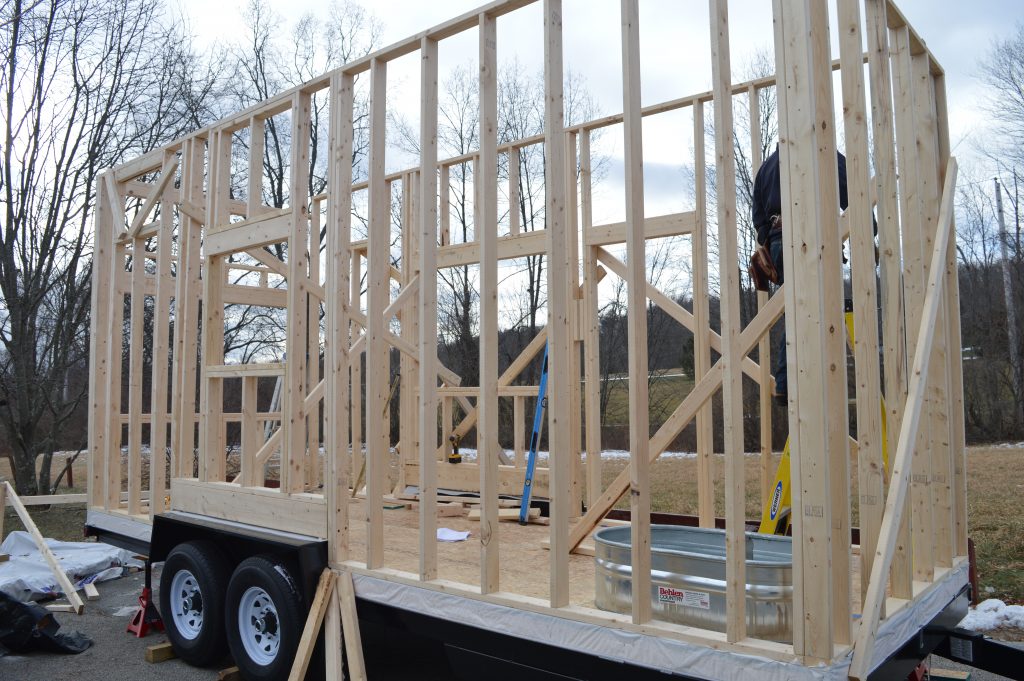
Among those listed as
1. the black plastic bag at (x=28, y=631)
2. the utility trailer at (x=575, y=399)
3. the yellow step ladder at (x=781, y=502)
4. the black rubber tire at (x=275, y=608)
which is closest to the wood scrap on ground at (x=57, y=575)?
the utility trailer at (x=575, y=399)

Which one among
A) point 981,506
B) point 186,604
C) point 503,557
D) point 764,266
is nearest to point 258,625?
point 186,604

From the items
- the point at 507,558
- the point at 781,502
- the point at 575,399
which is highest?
the point at 575,399

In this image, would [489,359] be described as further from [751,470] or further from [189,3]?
[189,3]

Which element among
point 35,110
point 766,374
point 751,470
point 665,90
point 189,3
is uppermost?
point 189,3

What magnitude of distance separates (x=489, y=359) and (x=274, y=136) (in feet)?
56.3

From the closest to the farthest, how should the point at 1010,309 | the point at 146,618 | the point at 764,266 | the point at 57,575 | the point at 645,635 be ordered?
the point at 645,635, the point at 764,266, the point at 146,618, the point at 57,575, the point at 1010,309

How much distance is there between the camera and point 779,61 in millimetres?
2885

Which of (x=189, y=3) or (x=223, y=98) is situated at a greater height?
(x=189, y=3)

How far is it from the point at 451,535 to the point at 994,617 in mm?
3949

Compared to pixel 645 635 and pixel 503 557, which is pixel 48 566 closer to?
pixel 503 557

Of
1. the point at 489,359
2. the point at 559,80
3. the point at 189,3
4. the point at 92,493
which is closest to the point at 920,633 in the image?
the point at 489,359

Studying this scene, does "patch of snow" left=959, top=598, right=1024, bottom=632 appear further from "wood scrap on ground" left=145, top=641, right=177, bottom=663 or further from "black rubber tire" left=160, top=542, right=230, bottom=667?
"wood scrap on ground" left=145, top=641, right=177, bottom=663

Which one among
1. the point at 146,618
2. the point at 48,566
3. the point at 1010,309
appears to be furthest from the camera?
the point at 1010,309

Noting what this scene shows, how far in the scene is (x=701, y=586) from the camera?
308 centimetres
